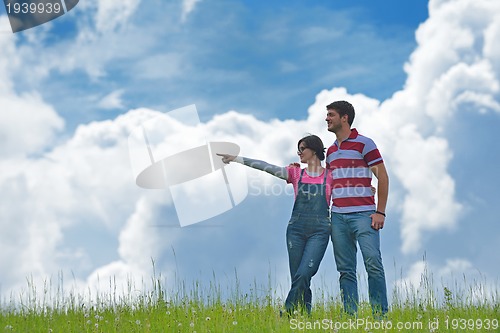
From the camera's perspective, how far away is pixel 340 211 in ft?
24.5

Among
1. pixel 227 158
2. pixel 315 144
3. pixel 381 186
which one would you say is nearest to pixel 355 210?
pixel 381 186

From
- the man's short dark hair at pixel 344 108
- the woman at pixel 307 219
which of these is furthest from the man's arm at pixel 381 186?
the man's short dark hair at pixel 344 108

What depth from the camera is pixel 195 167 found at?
29.6ft

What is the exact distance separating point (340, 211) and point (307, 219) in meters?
0.42

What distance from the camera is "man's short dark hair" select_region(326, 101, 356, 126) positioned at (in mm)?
7730

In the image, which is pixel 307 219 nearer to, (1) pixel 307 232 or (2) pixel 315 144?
(1) pixel 307 232

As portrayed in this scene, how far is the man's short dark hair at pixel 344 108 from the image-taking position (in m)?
7.73

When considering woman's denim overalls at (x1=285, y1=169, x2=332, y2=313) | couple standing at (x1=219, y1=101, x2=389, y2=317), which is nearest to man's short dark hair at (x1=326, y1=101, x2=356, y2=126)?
couple standing at (x1=219, y1=101, x2=389, y2=317)

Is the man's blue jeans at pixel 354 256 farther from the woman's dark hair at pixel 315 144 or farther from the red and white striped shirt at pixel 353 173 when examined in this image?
the woman's dark hair at pixel 315 144

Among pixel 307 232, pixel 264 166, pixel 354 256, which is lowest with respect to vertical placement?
pixel 354 256

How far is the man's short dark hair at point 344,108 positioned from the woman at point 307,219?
43 centimetres

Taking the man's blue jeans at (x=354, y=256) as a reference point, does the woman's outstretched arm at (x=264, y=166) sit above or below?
above

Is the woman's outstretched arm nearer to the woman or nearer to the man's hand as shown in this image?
the woman

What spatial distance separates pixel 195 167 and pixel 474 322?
4301 millimetres
